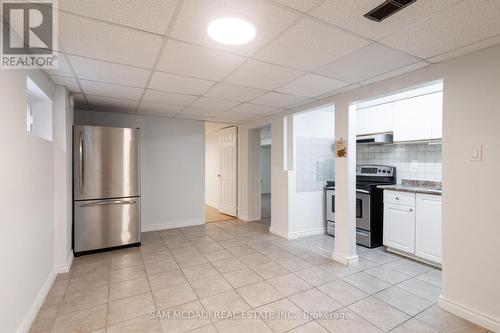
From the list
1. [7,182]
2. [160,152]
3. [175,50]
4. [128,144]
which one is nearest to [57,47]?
[175,50]

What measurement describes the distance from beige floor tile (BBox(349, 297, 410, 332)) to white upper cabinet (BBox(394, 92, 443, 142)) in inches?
89.7

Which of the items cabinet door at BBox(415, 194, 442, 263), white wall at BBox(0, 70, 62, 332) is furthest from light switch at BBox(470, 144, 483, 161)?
white wall at BBox(0, 70, 62, 332)

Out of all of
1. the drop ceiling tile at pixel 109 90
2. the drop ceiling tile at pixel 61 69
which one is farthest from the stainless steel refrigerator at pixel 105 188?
the drop ceiling tile at pixel 61 69

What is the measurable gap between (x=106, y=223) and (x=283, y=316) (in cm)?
287

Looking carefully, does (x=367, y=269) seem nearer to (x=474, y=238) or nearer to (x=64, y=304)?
(x=474, y=238)

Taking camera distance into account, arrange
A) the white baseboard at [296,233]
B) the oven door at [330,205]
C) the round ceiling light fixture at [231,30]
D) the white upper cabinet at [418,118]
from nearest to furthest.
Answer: the round ceiling light fixture at [231,30] < the white upper cabinet at [418,118] < the white baseboard at [296,233] < the oven door at [330,205]

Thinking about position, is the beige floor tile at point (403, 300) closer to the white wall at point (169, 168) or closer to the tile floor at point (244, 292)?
the tile floor at point (244, 292)

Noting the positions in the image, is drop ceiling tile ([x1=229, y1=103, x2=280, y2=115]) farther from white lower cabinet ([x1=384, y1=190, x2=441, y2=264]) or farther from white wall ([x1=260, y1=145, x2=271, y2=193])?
white wall ([x1=260, y1=145, x2=271, y2=193])

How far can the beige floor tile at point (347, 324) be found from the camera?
1.88 meters

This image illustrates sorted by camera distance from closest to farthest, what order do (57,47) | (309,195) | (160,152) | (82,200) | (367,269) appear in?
(57,47) < (367,269) < (82,200) < (309,195) < (160,152)

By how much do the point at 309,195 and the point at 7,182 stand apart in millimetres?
3879

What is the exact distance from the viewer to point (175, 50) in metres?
1.96

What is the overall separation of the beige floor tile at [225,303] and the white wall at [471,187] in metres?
1.82

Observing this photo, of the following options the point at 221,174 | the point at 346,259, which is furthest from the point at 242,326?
the point at 221,174
